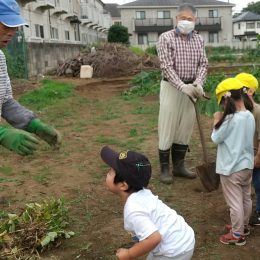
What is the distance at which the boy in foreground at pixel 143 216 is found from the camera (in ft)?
6.81

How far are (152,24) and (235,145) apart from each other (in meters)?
48.1

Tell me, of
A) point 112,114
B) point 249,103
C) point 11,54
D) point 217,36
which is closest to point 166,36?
point 249,103

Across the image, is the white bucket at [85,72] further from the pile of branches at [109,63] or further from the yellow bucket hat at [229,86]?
the yellow bucket hat at [229,86]

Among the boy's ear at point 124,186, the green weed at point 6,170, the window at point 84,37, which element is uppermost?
the window at point 84,37

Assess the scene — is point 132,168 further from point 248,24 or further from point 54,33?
point 248,24

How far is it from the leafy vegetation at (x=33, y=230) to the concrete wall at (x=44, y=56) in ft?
45.9

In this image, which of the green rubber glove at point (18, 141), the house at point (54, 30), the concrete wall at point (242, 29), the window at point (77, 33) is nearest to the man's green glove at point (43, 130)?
the green rubber glove at point (18, 141)

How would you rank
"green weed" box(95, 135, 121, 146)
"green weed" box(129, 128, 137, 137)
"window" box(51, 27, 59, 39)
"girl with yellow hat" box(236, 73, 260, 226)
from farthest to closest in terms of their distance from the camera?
"window" box(51, 27, 59, 39)
"green weed" box(129, 128, 137, 137)
"green weed" box(95, 135, 121, 146)
"girl with yellow hat" box(236, 73, 260, 226)

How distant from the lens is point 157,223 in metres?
2.20

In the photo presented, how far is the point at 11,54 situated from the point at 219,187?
38.6 feet

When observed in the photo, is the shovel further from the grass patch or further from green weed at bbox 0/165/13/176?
the grass patch

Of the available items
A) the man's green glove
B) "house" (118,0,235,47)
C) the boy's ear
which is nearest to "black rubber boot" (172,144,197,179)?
the man's green glove

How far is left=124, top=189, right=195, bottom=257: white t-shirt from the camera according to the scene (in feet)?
6.88

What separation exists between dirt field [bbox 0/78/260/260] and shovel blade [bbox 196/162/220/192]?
0.30 feet
